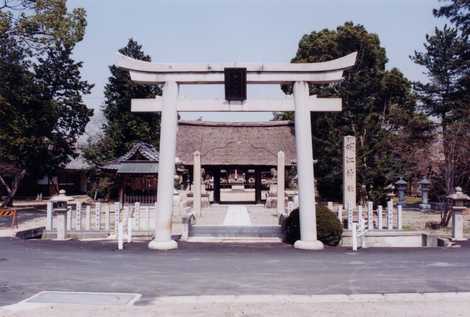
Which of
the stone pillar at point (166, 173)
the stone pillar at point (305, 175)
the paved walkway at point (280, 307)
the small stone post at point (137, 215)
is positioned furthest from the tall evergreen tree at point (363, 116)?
the paved walkway at point (280, 307)

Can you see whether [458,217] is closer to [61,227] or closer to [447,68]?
[61,227]

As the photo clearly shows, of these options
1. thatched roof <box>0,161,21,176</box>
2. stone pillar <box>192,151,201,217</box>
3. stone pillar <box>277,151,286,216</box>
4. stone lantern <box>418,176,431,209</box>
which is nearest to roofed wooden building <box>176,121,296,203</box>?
stone pillar <box>192,151,201,217</box>

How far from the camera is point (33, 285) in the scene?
29.4 ft

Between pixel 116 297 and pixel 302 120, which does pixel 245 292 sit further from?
pixel 302 120

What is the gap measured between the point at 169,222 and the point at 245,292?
19.7 feet

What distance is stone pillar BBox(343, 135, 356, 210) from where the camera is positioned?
21.5 metres

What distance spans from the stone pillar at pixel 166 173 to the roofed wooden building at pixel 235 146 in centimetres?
1683

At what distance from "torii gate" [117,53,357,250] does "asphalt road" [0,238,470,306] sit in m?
1.02

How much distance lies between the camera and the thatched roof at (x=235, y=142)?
1265 inches

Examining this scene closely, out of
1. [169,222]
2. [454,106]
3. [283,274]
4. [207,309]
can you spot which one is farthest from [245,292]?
[454,106]

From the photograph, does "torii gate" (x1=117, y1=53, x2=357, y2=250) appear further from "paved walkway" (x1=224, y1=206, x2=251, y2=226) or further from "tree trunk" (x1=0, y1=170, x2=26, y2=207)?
"tree trunk" (x1=0, y1=170, x2=26, y2=207)

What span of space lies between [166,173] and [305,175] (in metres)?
4.00

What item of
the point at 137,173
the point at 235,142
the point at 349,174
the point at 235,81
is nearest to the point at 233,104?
the point at 235,81

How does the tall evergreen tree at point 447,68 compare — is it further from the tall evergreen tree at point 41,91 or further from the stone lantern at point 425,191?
the tall evergreen tree at point 41,91
